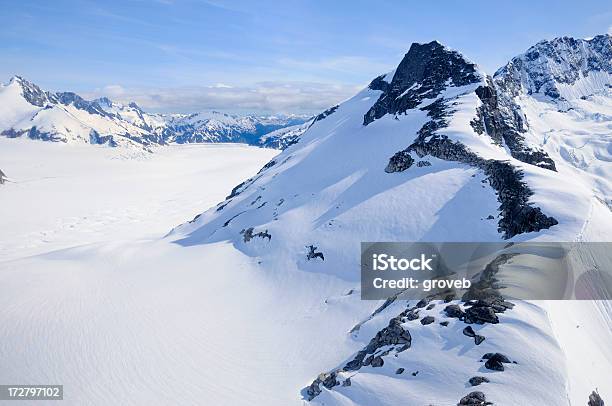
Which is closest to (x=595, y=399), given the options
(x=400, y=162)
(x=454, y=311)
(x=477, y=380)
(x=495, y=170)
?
(x=477, y=380)

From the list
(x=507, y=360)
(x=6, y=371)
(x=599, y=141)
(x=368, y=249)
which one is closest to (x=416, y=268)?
(x=368, y=249)

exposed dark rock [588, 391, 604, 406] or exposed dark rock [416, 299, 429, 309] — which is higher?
exposed dark rock [416, 299, 429, 309]

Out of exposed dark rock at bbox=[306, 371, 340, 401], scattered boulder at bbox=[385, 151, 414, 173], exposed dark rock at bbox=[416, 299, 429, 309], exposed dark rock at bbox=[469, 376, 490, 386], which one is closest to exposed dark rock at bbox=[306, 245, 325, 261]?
scattered boulder at bbox=[385, 151, 414, 173]

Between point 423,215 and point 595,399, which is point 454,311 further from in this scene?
point 423,215

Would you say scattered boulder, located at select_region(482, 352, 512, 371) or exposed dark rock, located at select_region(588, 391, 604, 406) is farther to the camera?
scattered boulder, located at select_region(482, 352, 512, 371)

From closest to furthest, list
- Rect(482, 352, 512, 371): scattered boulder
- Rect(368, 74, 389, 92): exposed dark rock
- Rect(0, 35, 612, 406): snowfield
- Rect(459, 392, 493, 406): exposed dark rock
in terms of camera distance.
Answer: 1. Rect(459, 392, 493, 406): exposed dark rock
2. Rect(482, 352, 512, 371): scattered boulder
3. Rect(0, 35, 612, 406): snowfield
4. Rect(368, 74, 389, 92): exposed dark rock

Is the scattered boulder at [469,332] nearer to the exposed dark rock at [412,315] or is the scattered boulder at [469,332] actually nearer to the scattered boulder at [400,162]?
the exposed dark rock at [412,315]

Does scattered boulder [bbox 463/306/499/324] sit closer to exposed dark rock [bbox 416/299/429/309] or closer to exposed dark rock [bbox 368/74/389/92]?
exposed dark rock [bbox 416/299/429/309]
